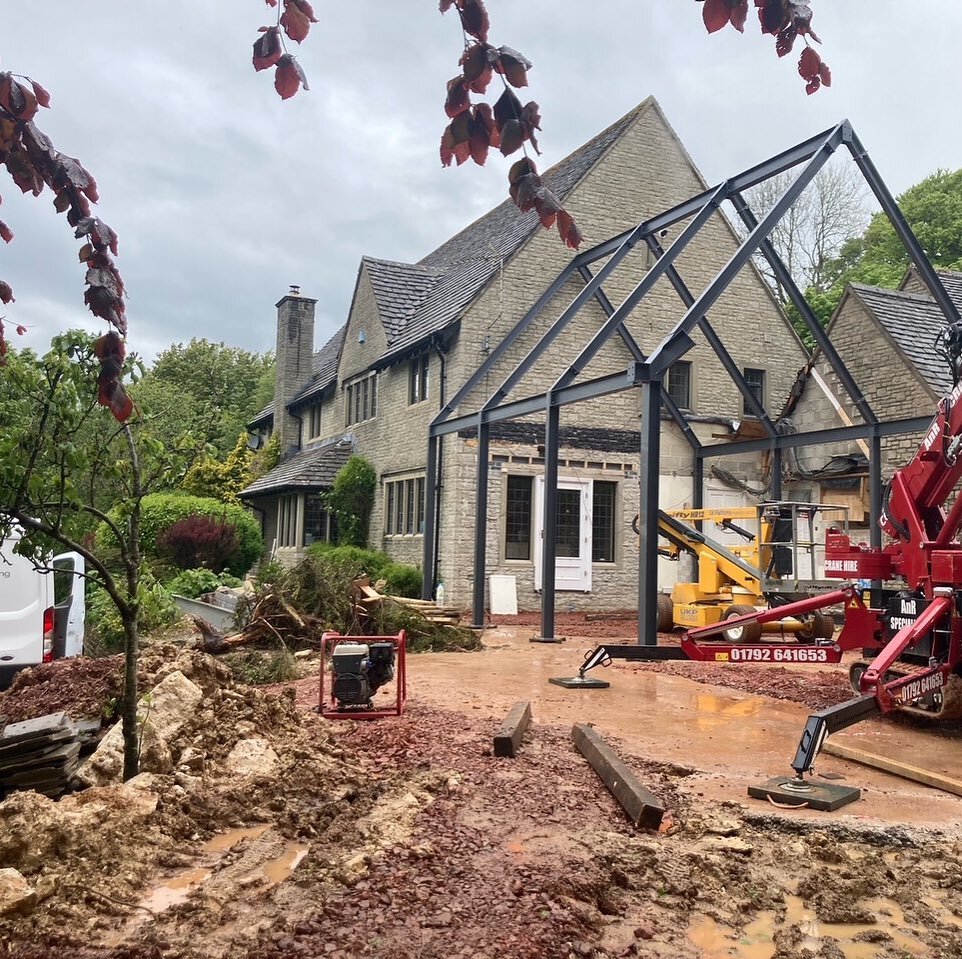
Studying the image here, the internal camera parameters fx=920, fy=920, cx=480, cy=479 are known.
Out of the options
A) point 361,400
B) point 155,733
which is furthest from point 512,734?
point 361,400

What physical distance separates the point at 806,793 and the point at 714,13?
5.06m

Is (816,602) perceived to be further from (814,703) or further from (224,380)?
(224,380)

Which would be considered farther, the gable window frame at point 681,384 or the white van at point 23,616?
the gable window frame at point 681,384

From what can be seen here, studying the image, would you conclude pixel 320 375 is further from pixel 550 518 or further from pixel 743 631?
pixel 743 631

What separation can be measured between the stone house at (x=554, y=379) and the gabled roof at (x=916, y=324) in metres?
3.44

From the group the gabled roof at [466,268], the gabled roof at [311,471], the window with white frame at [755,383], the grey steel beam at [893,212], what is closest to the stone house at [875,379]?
the window with white frame at [755,383]

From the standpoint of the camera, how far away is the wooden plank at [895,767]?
6227 millimetres

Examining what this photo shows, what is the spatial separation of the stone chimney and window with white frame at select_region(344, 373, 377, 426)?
532 cm

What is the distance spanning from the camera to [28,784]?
5.71m

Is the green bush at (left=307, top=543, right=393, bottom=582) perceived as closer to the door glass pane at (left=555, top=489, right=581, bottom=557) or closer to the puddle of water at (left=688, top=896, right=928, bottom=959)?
the door glass pane at (left=555, top=489, right=581, bottom=557)

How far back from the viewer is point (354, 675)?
8.14 metres

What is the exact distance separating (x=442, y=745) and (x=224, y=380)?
5056cm

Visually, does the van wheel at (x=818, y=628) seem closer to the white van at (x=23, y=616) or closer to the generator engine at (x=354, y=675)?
the generator engine at (x=354, y=675)

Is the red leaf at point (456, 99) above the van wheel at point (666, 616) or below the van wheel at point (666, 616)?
above
